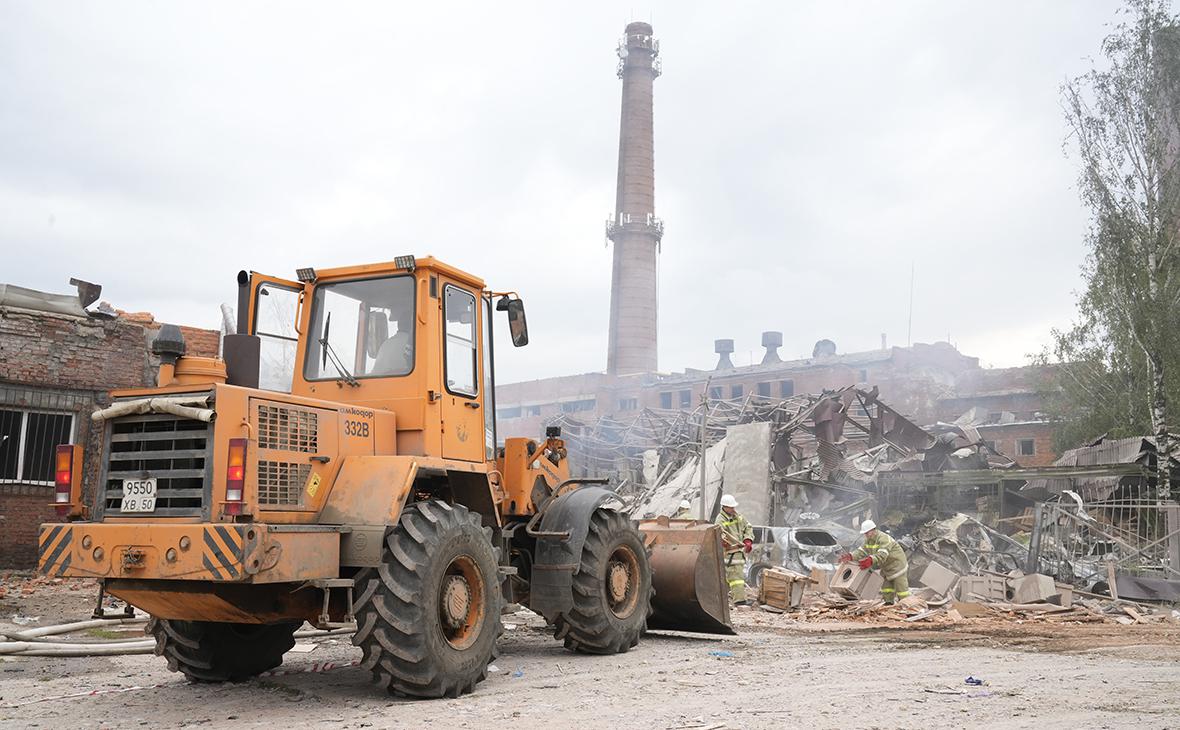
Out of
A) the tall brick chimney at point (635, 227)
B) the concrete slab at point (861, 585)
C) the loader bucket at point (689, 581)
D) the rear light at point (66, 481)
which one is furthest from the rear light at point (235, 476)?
the tall brick chimney at point (635, 227)

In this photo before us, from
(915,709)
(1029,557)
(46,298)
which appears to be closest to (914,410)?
(1029,557)

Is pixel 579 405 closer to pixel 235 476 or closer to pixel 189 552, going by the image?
pixel 235 476

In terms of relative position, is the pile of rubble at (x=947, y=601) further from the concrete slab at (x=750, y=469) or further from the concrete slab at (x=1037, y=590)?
the concrete slab at (x=750, y=469)

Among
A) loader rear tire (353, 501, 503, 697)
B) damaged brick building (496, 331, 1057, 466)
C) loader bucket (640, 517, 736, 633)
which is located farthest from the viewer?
damaged brick building (496, 331, 1057, 466)

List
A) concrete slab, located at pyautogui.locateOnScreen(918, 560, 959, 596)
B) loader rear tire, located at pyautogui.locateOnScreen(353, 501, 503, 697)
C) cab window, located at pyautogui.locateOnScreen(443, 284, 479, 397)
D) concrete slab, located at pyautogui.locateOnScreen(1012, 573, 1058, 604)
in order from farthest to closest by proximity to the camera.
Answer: concrete slab, located at pyautogui.locateOnScreen(918, 560, 959, 596), concrete slab, located at pyautogui.locateOnScreen(1012, 573, 1058, 604), cab window, located at pyautogui.locateOnScreen(443, 284, 479, 397), loader rear tire, located at pyautogui.locateOnScreen(353, 501, 503, 697)

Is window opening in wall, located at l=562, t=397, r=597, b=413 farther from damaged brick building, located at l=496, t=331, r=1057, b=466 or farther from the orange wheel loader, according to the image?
the orange wheel loader

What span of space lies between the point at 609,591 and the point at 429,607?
113 inches

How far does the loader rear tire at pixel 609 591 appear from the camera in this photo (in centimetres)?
844

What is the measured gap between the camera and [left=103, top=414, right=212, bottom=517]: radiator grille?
6.05m

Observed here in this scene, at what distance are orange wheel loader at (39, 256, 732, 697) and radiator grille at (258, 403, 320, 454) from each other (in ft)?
0.04

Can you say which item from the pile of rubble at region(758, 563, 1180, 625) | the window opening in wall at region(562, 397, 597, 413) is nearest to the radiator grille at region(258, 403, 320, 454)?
the pile of rubble at region(758, 563, 1180, 625)

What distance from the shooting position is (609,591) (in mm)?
8930

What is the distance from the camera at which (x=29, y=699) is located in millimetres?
6824

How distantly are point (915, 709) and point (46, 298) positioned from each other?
13.6m
